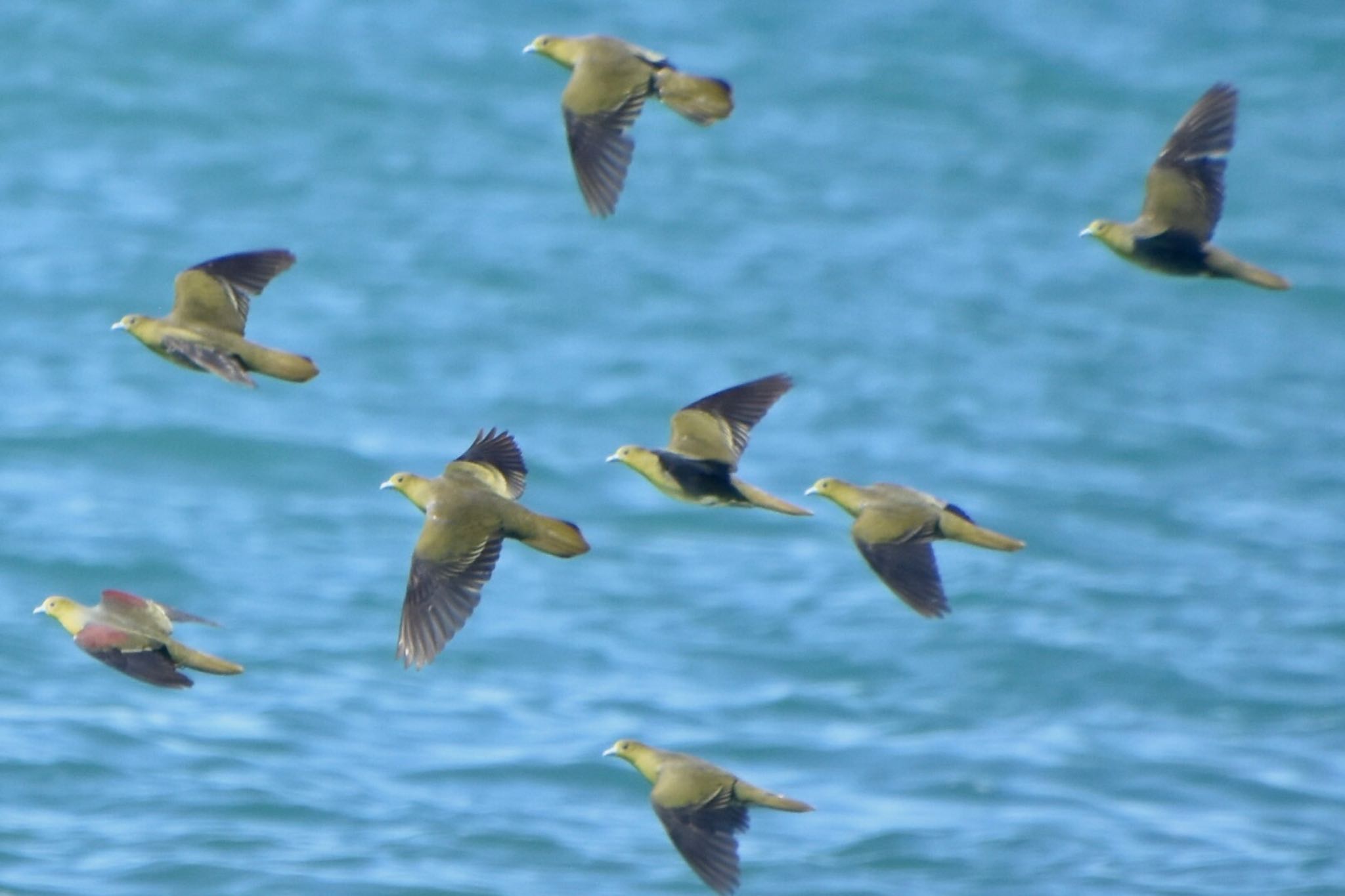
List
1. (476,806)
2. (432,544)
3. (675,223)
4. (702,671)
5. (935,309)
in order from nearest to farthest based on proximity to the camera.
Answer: (432,544)
(476,806)
(702,671)
(935,309)
(675,223)

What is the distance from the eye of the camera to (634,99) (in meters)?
8.81

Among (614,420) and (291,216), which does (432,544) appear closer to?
(614,420)

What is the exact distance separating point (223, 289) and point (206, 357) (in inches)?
23.1

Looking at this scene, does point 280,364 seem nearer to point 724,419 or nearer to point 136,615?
point 136,615

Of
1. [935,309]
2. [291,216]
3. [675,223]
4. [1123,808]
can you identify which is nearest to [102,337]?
[291,216]

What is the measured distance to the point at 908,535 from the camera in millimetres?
8406

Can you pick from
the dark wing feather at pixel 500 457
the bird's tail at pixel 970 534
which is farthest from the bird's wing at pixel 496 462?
the bird's tail at pixel 970 534

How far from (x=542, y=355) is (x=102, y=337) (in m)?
4.11

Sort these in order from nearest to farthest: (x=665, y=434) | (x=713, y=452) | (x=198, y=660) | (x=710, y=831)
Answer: (x=198, y=660) < (x=710, y=831) < (x=713, y=452) < (x=665, y=434)

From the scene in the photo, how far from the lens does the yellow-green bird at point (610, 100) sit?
8.44 m

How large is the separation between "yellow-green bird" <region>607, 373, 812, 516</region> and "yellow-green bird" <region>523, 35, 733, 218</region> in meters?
0.86

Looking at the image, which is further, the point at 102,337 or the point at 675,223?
the point at 675,223

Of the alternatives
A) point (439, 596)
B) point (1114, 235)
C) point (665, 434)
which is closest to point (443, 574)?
point (439, 596)

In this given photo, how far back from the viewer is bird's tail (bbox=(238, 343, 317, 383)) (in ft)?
25.3
